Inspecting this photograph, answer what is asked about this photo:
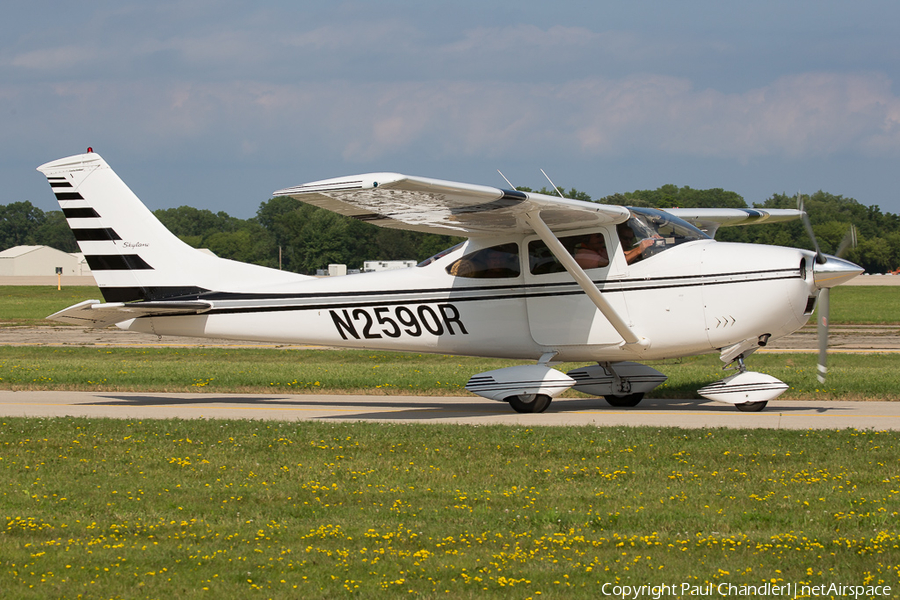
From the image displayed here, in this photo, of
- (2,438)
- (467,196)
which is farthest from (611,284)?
(2,438)

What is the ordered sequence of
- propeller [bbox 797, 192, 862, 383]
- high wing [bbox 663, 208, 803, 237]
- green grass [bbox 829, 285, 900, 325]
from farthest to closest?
green grass [bbox 829, 285, 900, 325] → high wing [bbox 663, 208, 803, 237] → propeller [bbox 797, 192, 862, 383]

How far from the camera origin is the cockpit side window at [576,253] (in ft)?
41.4

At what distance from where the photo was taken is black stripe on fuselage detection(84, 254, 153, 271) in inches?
554

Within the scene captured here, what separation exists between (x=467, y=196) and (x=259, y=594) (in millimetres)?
6532

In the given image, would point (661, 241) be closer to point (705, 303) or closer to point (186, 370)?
point (705, 303)

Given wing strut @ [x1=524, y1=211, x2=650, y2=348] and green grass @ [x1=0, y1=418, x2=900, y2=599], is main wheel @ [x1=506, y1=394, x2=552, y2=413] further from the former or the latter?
green grass @ [x1=0, y1=418, x2=900, y2=599]

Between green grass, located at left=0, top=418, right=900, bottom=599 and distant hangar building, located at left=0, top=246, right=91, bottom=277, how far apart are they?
124 m

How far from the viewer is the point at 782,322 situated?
1187 centimetres

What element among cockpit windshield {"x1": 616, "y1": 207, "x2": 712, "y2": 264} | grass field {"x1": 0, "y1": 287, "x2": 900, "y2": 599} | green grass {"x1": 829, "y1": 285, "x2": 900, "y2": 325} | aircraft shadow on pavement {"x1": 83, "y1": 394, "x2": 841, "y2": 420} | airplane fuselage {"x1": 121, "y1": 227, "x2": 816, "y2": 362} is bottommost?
green grass {"x1": 829, "y1": 285, "x2": 900, "y2": 325}

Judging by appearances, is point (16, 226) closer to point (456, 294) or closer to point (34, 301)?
point (34, 301)

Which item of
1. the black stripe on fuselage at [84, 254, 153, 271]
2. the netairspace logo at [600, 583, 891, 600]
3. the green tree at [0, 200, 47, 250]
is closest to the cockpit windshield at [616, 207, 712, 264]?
the black stripe on fuselage at [84, 254, 153, 271]

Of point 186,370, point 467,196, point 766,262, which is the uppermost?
point 467,196

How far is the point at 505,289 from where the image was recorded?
43.2 ft

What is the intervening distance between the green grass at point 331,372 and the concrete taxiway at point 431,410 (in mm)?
609
